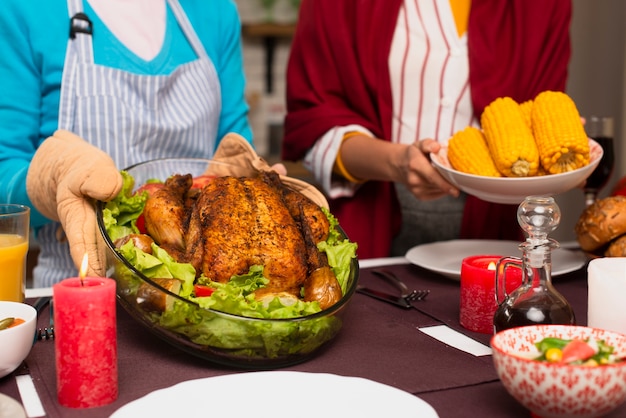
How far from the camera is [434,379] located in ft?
3.10

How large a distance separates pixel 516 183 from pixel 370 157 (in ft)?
1.60

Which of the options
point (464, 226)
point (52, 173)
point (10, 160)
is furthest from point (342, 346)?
point (464, 226)

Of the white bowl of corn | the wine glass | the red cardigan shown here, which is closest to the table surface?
the white bowl of corn

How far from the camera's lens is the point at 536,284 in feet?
3.23

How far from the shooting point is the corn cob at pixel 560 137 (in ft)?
4.38

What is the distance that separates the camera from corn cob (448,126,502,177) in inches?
54.8

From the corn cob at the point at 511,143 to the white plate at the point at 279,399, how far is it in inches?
25.5

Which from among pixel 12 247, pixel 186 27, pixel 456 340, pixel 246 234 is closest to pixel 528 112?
pixel 456 340

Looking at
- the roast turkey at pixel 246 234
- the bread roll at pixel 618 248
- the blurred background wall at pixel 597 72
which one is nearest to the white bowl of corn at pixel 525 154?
the bread roll at pixel 618 248

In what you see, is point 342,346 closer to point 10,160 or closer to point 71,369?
point 71,369

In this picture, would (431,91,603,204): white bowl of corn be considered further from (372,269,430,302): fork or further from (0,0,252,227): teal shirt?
(0,0,252,227): teal shirt

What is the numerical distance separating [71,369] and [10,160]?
697mm

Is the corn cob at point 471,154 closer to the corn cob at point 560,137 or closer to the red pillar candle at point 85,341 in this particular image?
the corn cob at point 560,137

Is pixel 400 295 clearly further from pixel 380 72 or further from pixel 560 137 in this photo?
pixel 380 72
